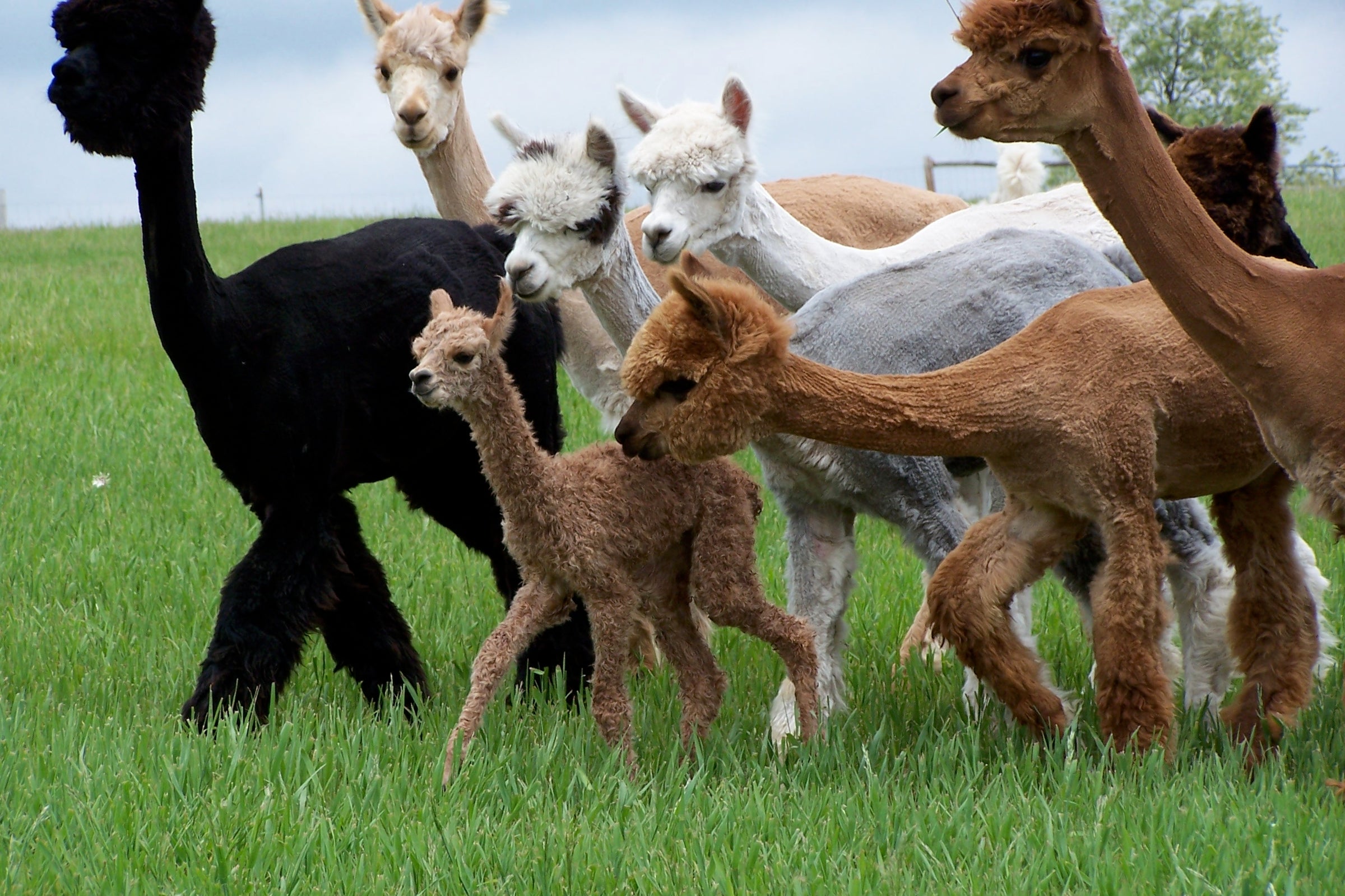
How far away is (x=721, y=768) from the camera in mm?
3834

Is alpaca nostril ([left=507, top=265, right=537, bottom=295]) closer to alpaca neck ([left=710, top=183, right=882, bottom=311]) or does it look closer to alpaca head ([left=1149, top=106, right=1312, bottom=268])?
alpaca neck ([left=710, top=183, right=882, bottom=311])

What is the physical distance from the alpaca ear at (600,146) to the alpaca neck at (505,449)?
1.12 metres

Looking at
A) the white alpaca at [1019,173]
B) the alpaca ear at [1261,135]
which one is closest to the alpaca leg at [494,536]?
the alpaca ear at [1261,135]

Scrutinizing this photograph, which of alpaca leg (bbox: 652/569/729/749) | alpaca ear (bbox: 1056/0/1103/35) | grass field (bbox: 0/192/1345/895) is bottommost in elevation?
grass field (bbox: 0/192/1345/895)

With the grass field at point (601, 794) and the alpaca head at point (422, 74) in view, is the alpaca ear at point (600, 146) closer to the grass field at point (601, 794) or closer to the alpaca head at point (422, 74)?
the grass field at point (601, 794)

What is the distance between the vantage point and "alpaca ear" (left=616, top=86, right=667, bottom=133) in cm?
555

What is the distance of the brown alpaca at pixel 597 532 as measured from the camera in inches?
144

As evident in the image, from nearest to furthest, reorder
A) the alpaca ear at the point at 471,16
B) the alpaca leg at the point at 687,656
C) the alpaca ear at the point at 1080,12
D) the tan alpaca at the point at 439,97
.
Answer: the alpaca ear at the point at 1080,12, the alpaca leg at the point at 687,656, the tan alpaca at the point at 439,97, the alpaca ear at the point at 471,16

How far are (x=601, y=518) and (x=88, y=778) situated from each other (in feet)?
4.71

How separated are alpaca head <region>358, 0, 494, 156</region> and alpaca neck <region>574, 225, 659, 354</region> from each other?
2410 mm

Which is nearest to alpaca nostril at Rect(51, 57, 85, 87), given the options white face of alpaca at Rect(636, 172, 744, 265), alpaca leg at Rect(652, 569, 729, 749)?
white face of alpaca at Rect(636, 172, 744, 265)

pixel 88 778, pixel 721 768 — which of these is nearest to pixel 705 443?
pixel 721 768

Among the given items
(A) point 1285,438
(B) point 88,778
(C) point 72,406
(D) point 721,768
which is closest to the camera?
(A) point 1285,438

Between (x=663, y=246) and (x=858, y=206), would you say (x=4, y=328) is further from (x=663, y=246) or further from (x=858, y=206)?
(x=663, y=246)
